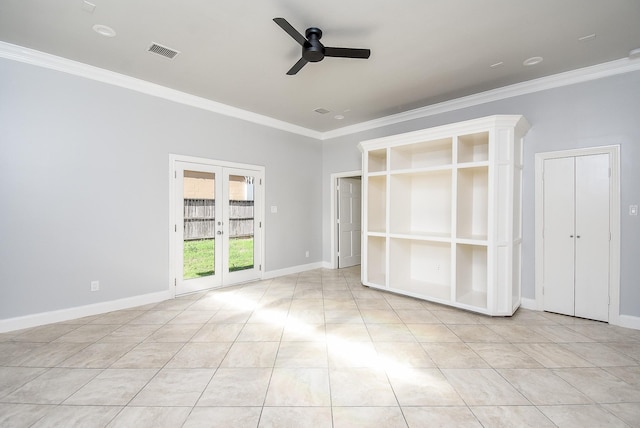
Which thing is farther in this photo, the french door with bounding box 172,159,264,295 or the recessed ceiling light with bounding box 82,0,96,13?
the french door with bounding box 172,159,264,295

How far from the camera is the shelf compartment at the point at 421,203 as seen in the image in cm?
453

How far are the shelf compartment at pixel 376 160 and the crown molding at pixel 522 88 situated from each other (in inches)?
31.5

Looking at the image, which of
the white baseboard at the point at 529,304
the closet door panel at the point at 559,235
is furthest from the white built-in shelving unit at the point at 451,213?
the closet door panel at the point at 559,235

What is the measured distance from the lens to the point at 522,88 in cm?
390

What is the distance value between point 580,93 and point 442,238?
258 cm

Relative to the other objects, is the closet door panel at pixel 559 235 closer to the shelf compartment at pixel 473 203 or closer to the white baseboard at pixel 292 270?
the shelf compartment at pixel 473 203

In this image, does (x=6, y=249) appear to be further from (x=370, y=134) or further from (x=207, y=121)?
(x=370, y=134)

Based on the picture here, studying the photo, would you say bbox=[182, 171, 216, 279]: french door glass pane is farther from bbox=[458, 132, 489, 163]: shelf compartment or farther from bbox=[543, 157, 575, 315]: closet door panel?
bbox=[543, 157, 575, 315]: closet door panel

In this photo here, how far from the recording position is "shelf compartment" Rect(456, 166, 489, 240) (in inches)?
156

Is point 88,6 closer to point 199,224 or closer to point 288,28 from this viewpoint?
point 288,28

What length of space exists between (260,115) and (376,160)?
242 cm

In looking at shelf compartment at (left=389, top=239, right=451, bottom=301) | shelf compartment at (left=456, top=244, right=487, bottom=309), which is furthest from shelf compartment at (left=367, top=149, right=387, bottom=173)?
shelf compartment at (left=456, top=244, right=487, bottom=309)

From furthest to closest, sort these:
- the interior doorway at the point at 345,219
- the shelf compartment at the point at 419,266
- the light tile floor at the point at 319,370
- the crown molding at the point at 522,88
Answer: the interior doorway at the point at 345,219, the shelf compartment at the point at 419,266, the crown molding at the point at 522,88, the light tile floor at the point at 319,370

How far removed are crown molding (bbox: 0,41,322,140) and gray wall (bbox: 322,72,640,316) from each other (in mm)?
3900
